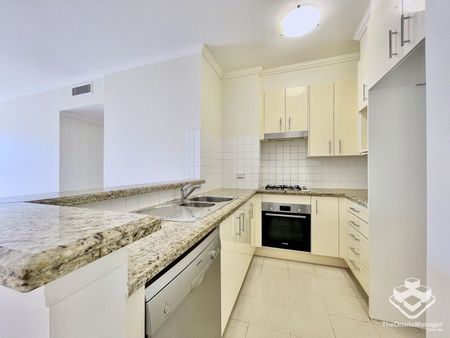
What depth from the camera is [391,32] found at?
114 cm

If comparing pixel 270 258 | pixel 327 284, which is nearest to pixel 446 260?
pixel 327 284

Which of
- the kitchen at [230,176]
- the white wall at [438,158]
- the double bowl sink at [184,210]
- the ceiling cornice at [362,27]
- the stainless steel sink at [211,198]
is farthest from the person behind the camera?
the stainless steel sink at [211,198]

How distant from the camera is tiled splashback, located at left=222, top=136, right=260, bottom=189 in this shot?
101 inches

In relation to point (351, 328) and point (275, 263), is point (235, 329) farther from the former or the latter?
point (275, 263)

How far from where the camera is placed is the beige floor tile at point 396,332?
127cm

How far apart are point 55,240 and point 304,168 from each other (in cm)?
270

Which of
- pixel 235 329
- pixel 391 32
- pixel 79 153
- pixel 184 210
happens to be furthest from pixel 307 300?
pixel 79 153

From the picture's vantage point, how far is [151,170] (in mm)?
2297

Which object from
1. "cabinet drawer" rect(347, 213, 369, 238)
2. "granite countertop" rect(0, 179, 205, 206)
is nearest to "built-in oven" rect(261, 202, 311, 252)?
"cabinet drawer" rect(347, 213, 369, 238)

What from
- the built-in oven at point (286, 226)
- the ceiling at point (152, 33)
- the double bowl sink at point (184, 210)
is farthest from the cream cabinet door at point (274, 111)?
the double bowl sink at point (184, 210)

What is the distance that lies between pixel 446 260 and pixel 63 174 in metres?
4.11

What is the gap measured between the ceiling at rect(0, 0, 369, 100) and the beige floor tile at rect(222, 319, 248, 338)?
245 cm

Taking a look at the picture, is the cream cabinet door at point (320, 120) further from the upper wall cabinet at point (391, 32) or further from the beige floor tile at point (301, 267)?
the beige floor tile at point (301, 267)

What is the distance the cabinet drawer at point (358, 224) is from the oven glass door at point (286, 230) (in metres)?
0.39
